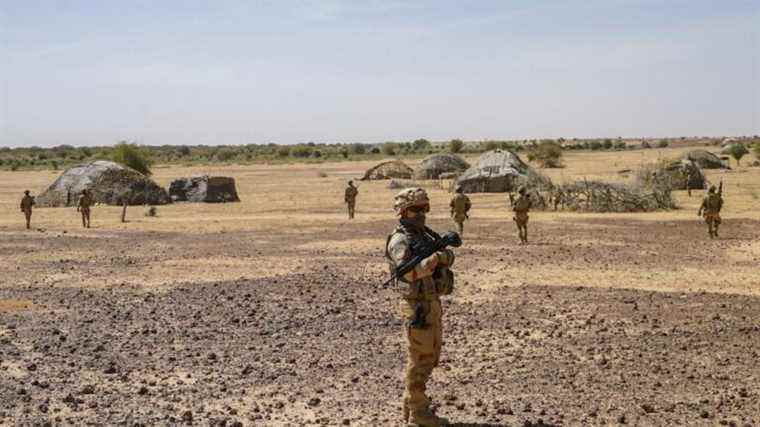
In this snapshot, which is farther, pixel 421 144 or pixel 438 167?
pixel 421 144

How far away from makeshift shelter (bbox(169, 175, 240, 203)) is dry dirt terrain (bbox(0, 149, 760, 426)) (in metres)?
14.6

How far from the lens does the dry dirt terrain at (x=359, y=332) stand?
7.62m

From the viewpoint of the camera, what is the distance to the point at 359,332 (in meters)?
10.7

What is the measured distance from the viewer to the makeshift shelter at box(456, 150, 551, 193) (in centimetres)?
3847

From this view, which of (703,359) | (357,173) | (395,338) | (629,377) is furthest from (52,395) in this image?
(357,173)

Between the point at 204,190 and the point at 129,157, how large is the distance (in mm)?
19253

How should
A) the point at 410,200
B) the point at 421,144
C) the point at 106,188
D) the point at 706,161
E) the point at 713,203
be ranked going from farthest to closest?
1. the point at 421,144
2. the point at 706,161
3. the point at 106,188
4. the point at 713,203
5. the point at 410,200

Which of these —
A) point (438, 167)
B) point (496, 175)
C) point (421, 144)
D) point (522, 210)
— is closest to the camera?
point (522, 210)

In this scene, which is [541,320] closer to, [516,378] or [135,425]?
[516,378]

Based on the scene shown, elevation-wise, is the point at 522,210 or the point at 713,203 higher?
the point at 713,203

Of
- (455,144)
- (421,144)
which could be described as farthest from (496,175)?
(421,144)

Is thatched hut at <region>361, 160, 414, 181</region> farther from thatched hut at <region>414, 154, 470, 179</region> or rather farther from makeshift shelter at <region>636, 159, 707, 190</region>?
makeshift shelter at <region>636, 159, 707, 190</region>

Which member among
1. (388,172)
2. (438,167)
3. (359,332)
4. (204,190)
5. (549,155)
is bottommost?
(359,332)

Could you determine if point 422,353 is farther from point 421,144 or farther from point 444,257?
point 421,144
